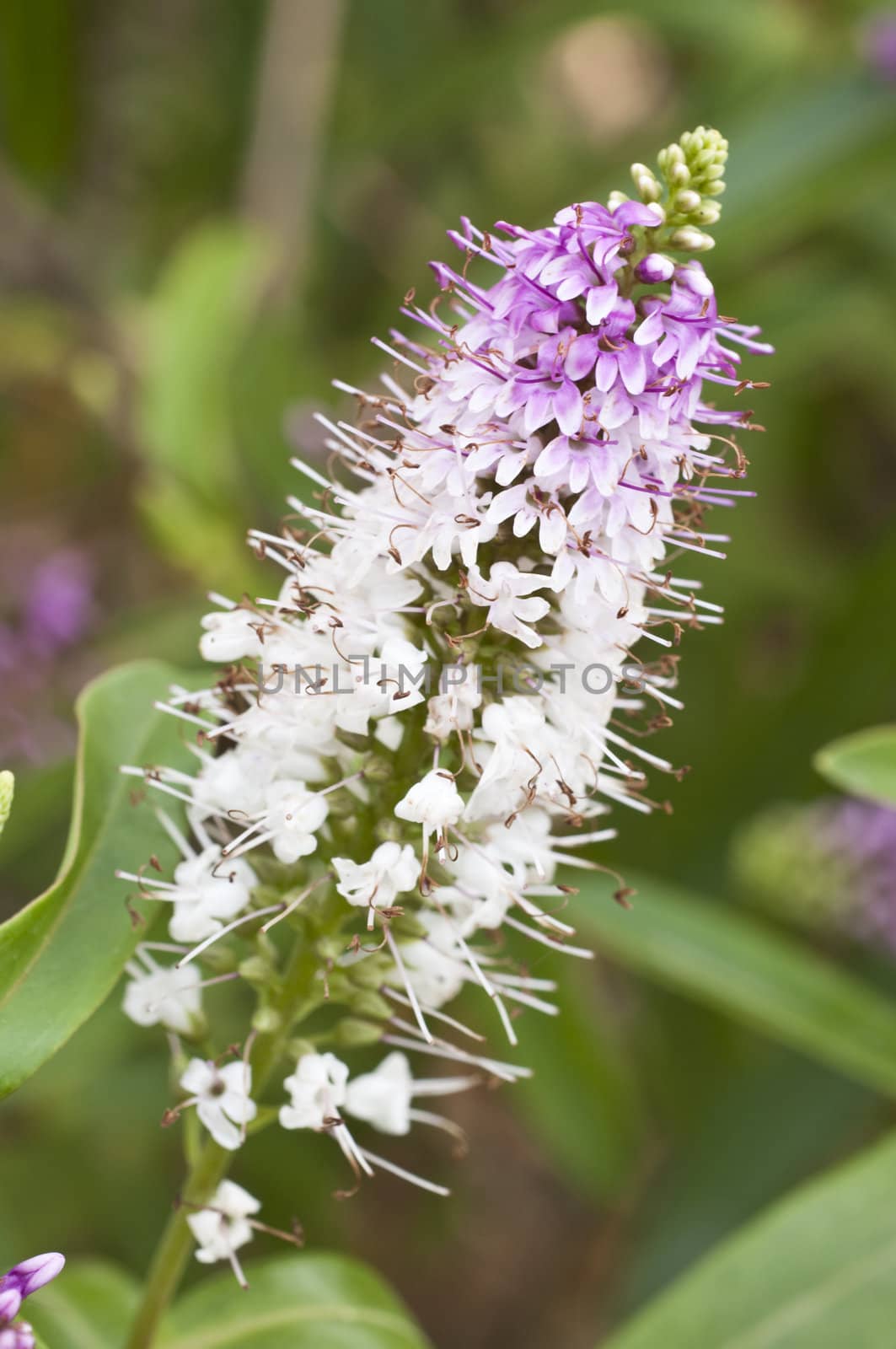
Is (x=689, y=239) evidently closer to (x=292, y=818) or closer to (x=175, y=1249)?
(x=292, y=818)

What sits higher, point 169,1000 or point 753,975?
point 169,1000

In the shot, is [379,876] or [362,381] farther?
[362,381]

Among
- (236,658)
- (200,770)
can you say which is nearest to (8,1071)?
(200,770)

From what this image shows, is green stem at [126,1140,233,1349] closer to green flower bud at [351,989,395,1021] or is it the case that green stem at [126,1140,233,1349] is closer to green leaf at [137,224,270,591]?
green flower bud at [351,989,395,1021]

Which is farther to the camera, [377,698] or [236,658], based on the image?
[236,658]

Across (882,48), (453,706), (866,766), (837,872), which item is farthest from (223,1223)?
(882,48)

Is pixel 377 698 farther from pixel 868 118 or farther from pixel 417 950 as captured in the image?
pixel 868 118
